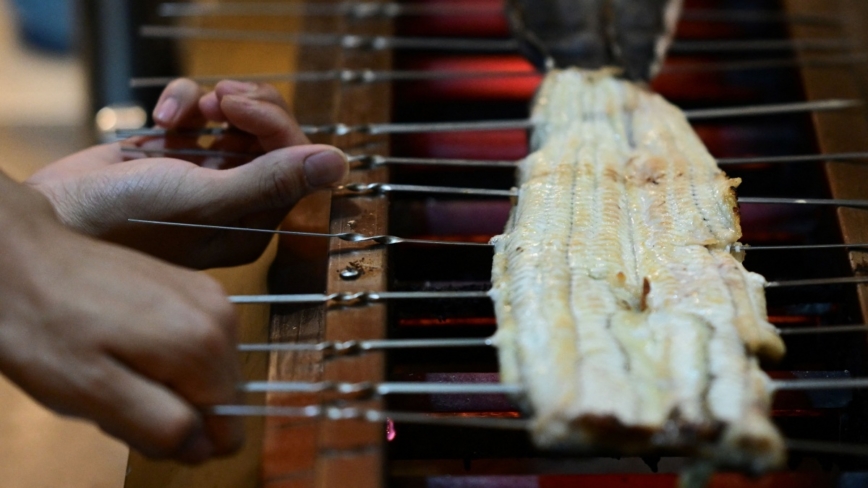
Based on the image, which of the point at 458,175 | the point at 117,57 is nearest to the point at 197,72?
the point at 117,57

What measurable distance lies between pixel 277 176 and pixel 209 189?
8.5 inches

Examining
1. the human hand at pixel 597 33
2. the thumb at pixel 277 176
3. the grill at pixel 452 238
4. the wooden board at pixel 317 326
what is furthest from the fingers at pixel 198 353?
the human hand at pixel 597 33

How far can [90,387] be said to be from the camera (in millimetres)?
1714

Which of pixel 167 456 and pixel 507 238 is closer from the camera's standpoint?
pixel 167 456

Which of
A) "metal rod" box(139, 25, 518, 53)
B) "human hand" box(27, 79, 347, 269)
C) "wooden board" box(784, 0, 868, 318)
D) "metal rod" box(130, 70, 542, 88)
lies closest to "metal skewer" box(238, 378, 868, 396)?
"wooden board" box(784, 0, 868, 318)

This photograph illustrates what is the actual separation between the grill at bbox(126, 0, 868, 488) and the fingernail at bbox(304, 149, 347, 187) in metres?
0.13

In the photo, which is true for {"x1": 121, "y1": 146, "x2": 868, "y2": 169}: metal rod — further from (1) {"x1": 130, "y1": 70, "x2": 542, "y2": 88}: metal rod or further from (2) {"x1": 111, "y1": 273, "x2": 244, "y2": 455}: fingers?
(2) {"x1": 111, "y1": 273, "x2": 244, "y2": 455}: fingers

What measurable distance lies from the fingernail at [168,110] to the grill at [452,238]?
1.69 ft

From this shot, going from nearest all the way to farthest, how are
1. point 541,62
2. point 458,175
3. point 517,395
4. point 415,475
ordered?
point 517,395 < point 415,475 < point 458,175 < point 541,62

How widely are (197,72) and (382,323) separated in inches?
94.9

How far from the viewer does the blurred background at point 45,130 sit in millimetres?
2533

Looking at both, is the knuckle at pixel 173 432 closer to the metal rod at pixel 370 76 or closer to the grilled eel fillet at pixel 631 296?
the grilled eel fillet at pixel 631 296

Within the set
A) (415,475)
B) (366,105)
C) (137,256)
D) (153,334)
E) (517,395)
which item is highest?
(366,105)

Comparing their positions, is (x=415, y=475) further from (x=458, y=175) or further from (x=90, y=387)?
(x=458, y=175)
